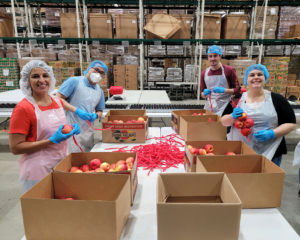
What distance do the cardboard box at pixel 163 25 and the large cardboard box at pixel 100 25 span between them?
116 centimetres

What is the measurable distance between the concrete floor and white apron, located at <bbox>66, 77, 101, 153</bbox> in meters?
0.97

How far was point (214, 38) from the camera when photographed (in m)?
6.66

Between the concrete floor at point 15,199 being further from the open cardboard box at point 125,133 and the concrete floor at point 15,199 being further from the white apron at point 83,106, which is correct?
the open cardboard box at point 125,133

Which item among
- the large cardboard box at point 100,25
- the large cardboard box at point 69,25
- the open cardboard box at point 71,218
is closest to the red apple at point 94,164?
the open cardboard box at point 71,218

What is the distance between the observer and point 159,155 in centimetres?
185

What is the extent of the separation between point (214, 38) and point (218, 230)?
22.0ft

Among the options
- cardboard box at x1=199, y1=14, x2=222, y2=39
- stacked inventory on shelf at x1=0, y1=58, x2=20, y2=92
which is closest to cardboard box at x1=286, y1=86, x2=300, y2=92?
cardboard box at x1=199, y1=14, x2=222, y2=39

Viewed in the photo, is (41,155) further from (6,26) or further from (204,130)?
(6,26)

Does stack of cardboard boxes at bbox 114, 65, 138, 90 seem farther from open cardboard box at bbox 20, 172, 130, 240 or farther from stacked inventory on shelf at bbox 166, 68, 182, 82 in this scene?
open cardboard box at bbox 20, 172, 130, 240

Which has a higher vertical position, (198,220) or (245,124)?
(245,124)

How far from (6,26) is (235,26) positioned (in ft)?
22.8

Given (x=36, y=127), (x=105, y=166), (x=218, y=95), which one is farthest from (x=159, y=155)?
(x=218, y=95)

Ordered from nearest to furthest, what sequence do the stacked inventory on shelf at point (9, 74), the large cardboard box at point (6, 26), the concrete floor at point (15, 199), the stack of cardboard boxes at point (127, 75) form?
1. the concrete floor at point (15, 199)
2. the stacked inventory on shelf at point (9, 74)
3. the large cardboard box at point (6, 26)
4. the stack of cardboard boxes at point (127, 75)

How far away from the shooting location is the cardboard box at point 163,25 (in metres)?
6.27
